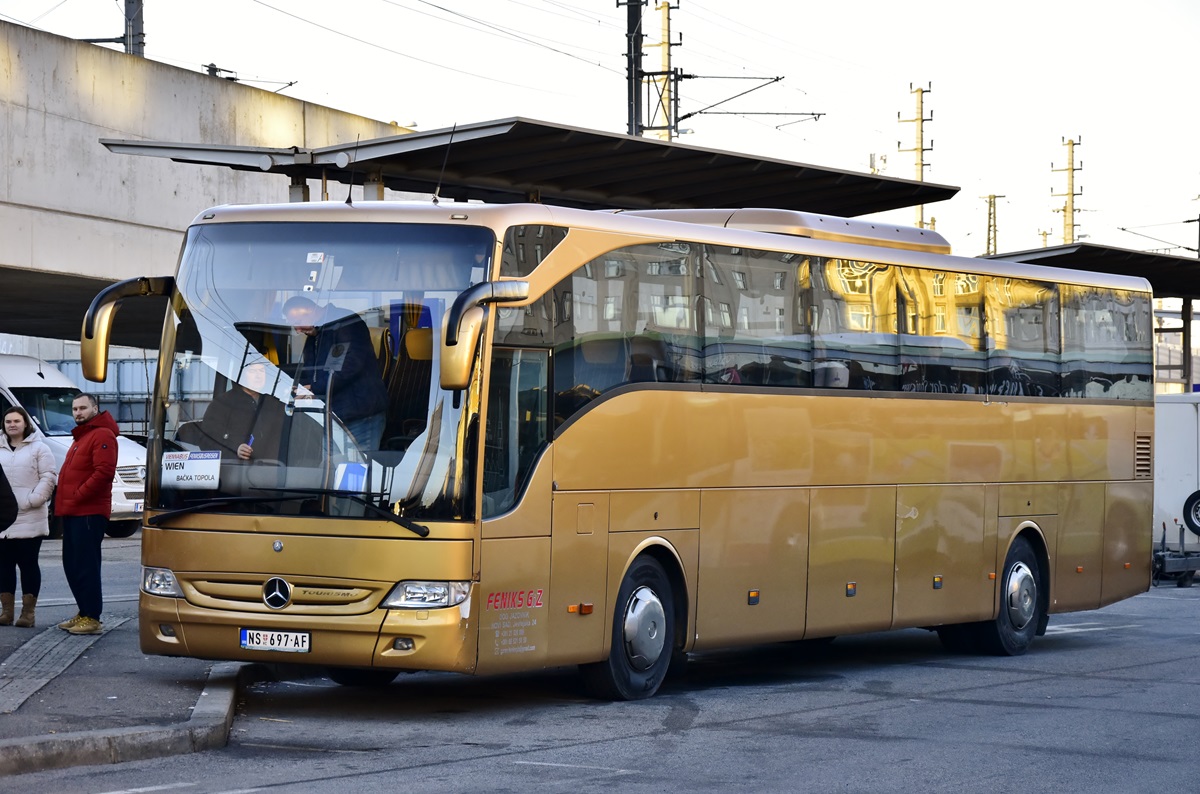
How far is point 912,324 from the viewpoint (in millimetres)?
14836

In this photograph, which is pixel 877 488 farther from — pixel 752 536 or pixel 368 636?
pixel 368 636

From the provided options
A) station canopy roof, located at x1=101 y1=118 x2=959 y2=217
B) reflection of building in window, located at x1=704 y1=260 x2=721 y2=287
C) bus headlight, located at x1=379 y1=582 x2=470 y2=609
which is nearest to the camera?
bus headlight, located at x1=379 y1=582 x2=470 y2=609

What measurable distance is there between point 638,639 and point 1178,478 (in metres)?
17.6

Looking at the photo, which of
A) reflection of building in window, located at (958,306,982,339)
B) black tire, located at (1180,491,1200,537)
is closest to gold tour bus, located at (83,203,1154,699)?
reflection of building in window, located at (958,306,982,339)

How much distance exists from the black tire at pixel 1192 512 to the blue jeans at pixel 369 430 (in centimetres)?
1910

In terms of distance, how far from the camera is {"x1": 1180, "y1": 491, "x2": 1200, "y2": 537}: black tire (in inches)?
1047

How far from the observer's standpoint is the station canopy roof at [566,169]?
666 inches

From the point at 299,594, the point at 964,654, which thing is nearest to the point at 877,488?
the point at 964,654

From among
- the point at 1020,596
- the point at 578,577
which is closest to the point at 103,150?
the point at 1020,596

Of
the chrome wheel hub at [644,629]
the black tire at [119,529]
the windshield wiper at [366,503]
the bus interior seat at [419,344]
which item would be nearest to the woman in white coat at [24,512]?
the windshield wiper at [366,503]

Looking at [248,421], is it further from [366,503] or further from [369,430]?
[366,503]

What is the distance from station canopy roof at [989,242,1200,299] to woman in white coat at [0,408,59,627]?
12.5 m

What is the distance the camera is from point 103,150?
28.3 metres

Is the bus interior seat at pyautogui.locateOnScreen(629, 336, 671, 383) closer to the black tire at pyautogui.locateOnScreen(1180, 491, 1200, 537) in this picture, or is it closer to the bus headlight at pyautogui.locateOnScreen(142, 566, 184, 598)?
the bus headlight at pyautogui.locateOnScreen(142, 566, 184, 598)
